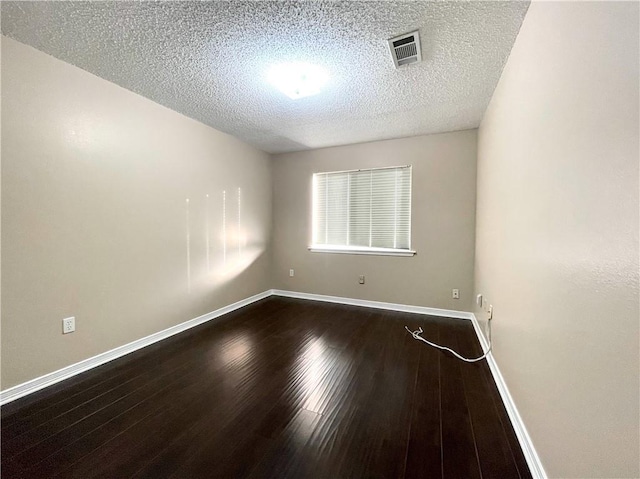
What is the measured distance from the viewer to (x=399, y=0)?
1.35 m

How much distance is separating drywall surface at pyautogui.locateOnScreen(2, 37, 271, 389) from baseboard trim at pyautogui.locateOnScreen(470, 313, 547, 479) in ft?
10.1

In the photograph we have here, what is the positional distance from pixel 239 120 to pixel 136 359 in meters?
2.68

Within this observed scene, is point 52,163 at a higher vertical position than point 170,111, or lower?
lower

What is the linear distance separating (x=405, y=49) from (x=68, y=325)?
325 cm

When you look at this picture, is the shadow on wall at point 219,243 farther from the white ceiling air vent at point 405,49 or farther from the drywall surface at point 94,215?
the white ceiling air vent at point 405,49

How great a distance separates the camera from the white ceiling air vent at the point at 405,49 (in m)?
1.61

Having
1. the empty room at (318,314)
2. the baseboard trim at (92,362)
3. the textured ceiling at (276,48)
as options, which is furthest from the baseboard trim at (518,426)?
the baseboard trim at (92,362)

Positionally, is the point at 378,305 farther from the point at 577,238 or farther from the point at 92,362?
the point at 92,362

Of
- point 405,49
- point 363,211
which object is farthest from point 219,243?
point 405,49

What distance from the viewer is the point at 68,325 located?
1.97 meters

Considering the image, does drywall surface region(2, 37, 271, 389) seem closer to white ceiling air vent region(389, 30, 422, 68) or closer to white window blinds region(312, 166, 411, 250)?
white window blinds region(312, 166, 411, 250)

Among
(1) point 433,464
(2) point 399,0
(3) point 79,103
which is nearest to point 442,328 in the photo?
(1) point 433,464

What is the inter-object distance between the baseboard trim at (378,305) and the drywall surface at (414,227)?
0.07m

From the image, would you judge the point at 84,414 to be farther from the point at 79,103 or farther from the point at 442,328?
the point at 442,328
